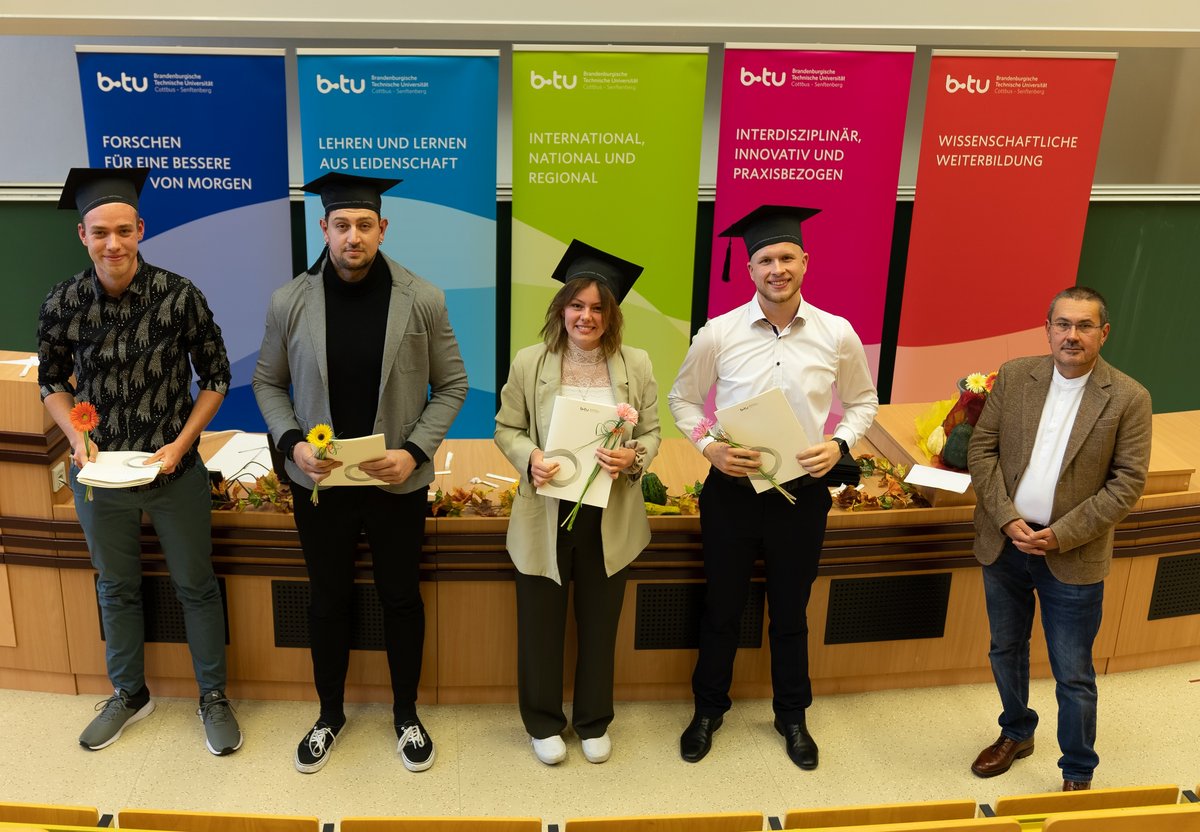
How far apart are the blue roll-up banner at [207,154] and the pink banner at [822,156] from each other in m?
2.21

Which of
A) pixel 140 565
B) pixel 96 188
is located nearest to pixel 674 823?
pixel 140 565

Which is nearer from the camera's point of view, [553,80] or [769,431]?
[769,431]

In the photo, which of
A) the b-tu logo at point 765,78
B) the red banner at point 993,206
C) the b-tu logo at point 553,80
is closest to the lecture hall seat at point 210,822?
the b-tu logo at point 553,80

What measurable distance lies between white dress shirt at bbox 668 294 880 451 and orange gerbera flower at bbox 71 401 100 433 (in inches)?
73.6

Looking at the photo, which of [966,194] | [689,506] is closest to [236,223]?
[689,506]

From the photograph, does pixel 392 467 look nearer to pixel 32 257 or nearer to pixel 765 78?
pixel 765 78

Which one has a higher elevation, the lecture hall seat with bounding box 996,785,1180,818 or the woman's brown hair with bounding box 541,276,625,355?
the woman's brown hair with bounding box 541,276,625,355

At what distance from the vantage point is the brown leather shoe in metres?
3.66

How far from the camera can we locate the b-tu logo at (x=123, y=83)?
485 centimetres

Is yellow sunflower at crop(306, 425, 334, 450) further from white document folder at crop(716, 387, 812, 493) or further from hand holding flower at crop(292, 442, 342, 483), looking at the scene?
white document folder at crop(716, 387, 812, 493)

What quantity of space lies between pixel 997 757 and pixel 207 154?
4357mm

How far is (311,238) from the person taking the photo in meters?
5.13

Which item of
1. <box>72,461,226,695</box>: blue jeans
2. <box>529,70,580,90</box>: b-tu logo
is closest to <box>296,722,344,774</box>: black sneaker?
<box>72,461,226,695</box>: blue jeans

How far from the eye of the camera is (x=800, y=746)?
3.67 meters
